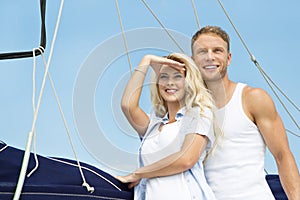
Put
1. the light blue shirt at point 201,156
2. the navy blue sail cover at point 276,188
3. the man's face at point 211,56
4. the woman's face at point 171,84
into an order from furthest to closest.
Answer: the navy blue sail cover at point 276,188 < the man's face at point 211,56 < the woman's face at point 171,84 < the light blue shirt at point 201,156

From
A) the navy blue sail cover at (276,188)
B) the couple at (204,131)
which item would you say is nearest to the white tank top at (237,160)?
the couple at (204,131)

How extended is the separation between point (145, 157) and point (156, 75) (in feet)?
0.89

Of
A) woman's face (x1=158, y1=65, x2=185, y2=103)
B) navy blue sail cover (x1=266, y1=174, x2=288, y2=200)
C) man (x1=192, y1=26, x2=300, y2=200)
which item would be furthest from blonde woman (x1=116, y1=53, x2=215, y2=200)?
navy blue sail cover (x1=266, y1=174, x2=288, y2=200)

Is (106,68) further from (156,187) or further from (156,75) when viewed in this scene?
(156,187)

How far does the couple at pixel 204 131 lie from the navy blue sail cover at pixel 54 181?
71 mm

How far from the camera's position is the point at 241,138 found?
174cm

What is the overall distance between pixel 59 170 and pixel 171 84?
0.40 meters

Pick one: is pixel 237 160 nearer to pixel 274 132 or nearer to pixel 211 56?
pixel 274 132

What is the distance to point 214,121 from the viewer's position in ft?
5.35

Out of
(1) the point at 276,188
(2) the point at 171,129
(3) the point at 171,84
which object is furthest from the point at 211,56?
(1) the point at 276,188

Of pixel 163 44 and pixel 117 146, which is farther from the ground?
pixel 163 44

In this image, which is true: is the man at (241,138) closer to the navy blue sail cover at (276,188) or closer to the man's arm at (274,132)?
the man's arm at (274,132)

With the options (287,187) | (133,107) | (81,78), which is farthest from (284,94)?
(81,78)

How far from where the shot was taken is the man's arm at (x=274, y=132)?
174cm
